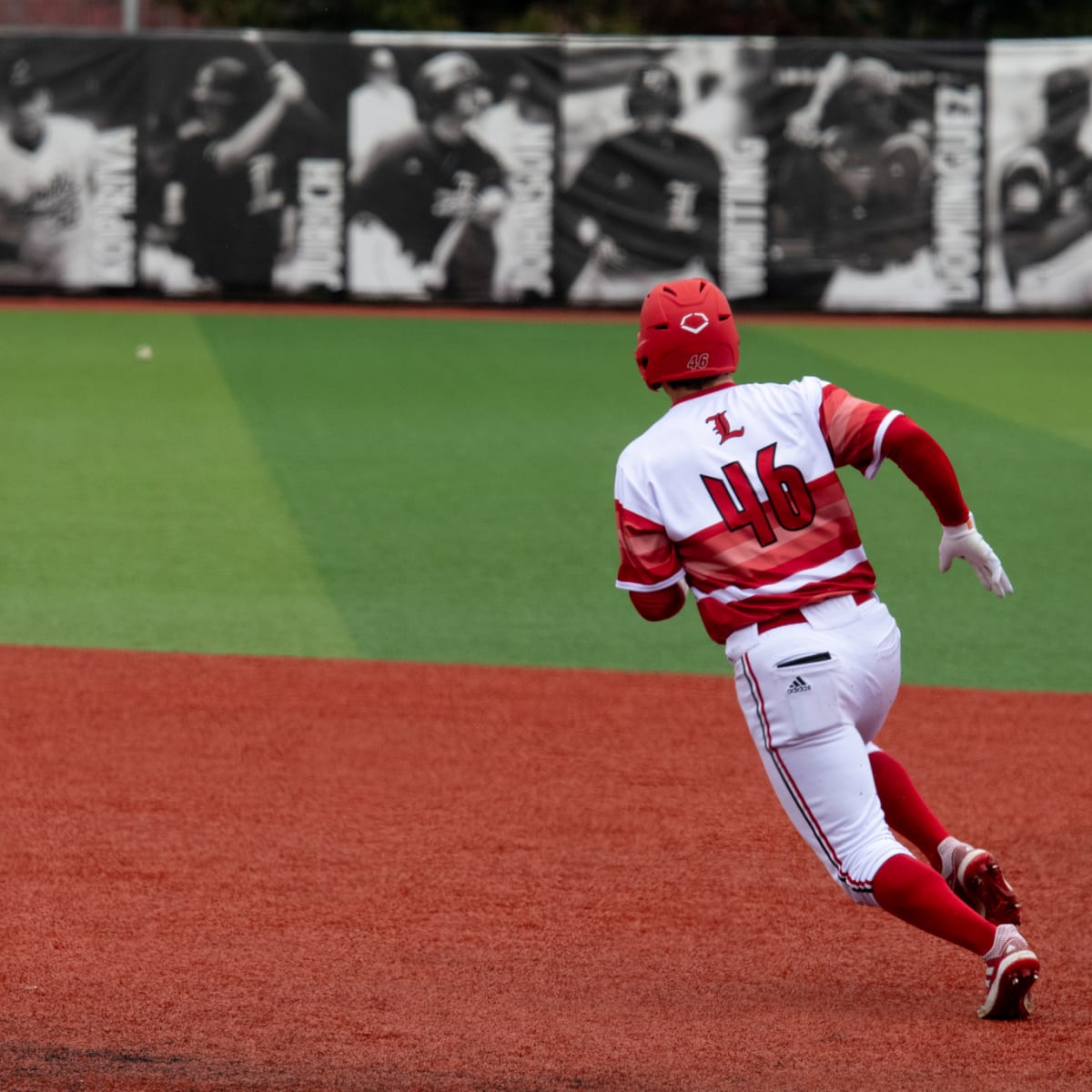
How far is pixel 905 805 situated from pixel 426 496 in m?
6.96

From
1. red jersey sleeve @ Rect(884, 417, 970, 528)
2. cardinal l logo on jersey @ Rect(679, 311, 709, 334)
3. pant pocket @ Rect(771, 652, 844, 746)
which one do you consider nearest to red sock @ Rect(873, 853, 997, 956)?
pant pocket @ Rect(771, 652, 844, 746)

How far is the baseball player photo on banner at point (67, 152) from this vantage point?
21125mm

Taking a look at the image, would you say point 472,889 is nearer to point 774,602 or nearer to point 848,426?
point 774,602

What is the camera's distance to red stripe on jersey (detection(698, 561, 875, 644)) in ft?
14.3

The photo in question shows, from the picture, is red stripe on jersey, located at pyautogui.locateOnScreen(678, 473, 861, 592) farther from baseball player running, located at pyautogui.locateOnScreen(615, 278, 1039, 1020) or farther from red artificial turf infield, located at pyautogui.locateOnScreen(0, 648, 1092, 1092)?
red artificial turf infield, located at pyautogui.locateOnScreen(0, 648, 1092, 1092)

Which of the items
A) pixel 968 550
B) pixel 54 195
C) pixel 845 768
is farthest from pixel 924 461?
pixel 54 195

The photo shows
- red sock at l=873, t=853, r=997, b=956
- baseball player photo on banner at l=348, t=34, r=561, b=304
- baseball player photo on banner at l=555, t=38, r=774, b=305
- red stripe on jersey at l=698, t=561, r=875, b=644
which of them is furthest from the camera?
baseball player photo on banner at l=555, t=38, r=774, b=305

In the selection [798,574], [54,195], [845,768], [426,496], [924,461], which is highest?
[924,461]

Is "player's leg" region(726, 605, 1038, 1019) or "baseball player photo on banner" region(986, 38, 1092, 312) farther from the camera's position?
"baseball player photo on banner" region(986, 38, 1092, 312)

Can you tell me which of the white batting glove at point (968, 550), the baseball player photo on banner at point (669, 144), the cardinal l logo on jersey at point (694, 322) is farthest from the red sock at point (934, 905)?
the baseball player photo on banner at point (669, 144)

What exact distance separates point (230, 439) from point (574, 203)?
931cm

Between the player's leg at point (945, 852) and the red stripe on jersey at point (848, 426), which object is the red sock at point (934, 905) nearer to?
the player's leg at point (945, 852)

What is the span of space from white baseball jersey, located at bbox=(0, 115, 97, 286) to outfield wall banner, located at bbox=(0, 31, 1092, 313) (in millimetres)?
23

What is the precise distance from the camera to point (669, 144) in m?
21.4
